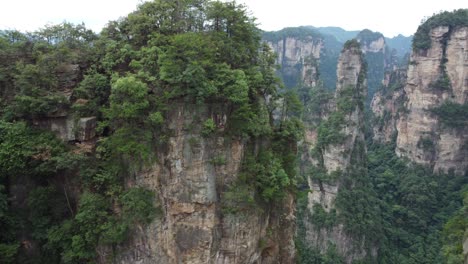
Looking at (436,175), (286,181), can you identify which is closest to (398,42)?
(436,175)

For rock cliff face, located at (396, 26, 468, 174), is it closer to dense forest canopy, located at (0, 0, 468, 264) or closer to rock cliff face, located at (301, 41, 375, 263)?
rock cliff face, located at (301, 41, 375, 263)

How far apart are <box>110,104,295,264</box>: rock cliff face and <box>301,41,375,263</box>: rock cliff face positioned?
23.5 metres

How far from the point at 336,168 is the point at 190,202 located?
26988 millimetres

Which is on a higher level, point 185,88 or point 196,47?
point 196,47

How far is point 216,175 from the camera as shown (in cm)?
1341

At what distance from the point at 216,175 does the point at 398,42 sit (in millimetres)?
177788

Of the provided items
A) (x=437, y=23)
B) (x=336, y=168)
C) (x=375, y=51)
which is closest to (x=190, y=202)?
(x=336, y=168)

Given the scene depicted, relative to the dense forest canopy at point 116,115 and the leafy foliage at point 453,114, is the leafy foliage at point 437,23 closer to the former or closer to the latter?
the leafy foliage at point 453,114

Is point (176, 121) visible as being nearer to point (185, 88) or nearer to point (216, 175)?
point (185, 88)

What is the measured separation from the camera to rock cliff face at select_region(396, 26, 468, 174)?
124 ft

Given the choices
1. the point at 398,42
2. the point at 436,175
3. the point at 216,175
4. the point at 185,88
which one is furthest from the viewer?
the point at 398,42

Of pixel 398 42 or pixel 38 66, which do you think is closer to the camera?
pixel 38 66

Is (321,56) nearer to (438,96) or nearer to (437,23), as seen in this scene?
(437,23)

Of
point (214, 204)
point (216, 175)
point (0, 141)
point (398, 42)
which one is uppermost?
point (398, 42)
